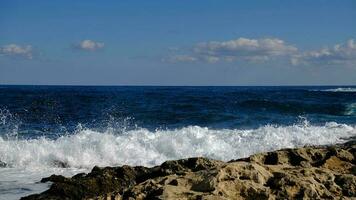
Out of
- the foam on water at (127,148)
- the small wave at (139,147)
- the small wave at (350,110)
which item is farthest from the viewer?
the small wave at (350,110)

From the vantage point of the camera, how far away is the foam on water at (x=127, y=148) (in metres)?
12.4

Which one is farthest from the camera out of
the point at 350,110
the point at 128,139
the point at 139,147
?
the point at 350,110

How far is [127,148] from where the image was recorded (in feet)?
46.4

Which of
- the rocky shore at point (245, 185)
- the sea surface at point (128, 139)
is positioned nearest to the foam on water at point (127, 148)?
the sea surface at point (128, 139)

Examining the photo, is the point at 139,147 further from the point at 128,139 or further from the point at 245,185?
the point at 245,185

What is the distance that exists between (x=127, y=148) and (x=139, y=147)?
1.49 feet

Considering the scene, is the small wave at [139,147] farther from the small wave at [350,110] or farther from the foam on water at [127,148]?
the small wave at [350,110]

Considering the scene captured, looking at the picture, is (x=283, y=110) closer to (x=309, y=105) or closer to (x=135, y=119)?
(x=309, y=105)

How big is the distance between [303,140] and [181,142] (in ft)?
14.8

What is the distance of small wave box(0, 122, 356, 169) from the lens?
42.5 feet

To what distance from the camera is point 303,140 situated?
17.2 meters

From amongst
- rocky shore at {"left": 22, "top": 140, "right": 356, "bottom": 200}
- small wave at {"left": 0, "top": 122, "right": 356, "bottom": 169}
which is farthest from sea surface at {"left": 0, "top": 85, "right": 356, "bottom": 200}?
rocky shore at {"left": 22, "top": 140, "right": 356, "bottom": 200}

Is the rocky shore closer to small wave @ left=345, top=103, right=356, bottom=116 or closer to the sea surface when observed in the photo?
the sea surface

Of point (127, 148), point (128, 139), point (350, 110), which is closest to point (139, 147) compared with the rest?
point (127, 148)
